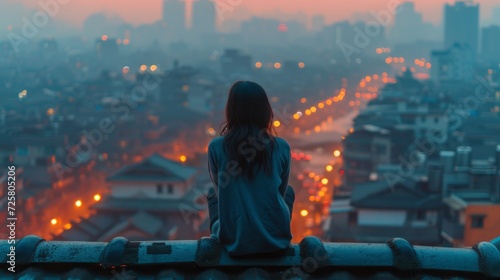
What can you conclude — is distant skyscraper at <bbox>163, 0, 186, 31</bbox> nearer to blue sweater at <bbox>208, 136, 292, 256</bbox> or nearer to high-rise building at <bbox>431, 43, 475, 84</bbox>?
high-rise building at <bbox>431, 43, 475, 84</bbox>

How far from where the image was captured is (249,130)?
1.14 meters

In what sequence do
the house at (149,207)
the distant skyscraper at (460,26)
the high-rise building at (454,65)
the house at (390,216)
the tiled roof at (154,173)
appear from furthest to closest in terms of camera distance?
the distant skyscraper at (460,26) → the high-rise building at (454,65) → the tiled roof at (154,173) → the house at (149,207) → the house at (390,216)

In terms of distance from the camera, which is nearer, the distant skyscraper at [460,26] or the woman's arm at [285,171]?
the woman's arm at [285,171]

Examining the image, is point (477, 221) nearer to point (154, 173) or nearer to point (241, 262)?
point (154, 173)

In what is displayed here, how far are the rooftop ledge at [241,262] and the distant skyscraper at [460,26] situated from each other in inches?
1248

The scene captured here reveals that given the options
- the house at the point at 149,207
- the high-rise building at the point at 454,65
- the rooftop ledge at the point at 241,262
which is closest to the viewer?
the rooftop ledge at the point at 241,262

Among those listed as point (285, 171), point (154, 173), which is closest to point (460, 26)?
point (154, 173)

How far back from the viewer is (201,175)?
329 inches

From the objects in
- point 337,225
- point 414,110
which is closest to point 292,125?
point 414,110

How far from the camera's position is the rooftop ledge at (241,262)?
1087 mm

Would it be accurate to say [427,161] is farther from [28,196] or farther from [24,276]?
[24,276]

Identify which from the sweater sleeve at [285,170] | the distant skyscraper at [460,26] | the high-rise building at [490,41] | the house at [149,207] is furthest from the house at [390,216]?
the high-rise building at [490,41]

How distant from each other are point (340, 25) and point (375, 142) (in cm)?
3424

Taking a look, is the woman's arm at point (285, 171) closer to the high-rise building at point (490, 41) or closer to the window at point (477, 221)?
the window at point (477, 221)
